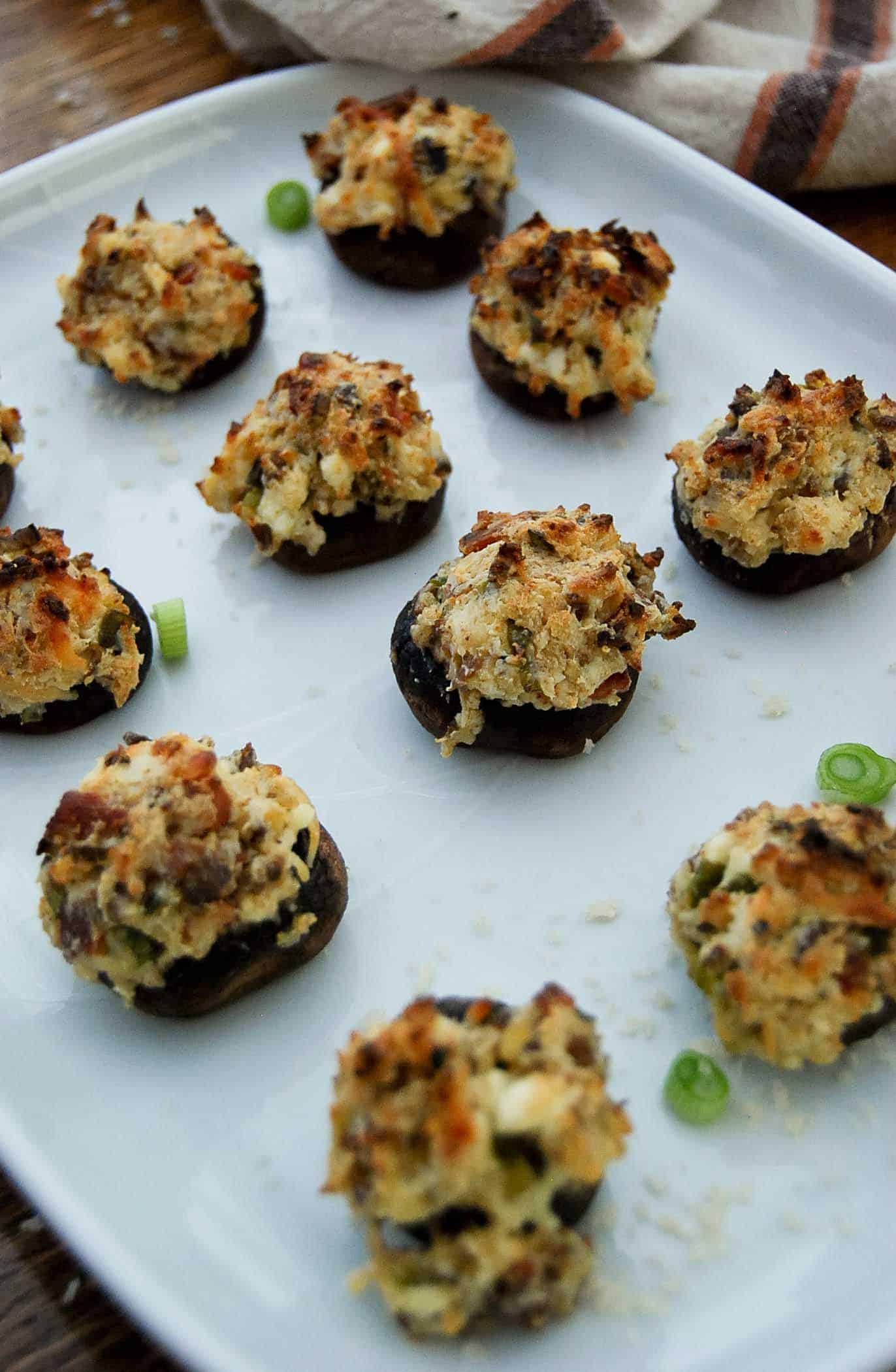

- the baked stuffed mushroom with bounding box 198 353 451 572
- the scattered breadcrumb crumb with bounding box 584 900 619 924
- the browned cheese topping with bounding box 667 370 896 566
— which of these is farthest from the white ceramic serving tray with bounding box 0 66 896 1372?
the browned cheese topping with bounding box 667 370 896 566

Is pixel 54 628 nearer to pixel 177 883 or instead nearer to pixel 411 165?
pixel 177 883

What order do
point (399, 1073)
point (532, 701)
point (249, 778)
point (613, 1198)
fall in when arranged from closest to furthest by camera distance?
point (399, 1073) → point (613, 1198) → point (249, 778) → point (532, 701)

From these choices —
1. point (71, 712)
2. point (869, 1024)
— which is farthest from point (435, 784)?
point (869, 1024)

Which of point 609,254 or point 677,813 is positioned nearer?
point 677,813

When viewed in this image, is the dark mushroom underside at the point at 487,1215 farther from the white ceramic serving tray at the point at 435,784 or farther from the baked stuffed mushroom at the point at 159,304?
the baked stuffed mushroom at the point at 159,304

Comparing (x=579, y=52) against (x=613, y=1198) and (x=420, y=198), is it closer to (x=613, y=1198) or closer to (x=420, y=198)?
(x=420, y=198)

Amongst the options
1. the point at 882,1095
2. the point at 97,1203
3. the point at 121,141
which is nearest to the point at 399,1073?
the point at 97,1203
